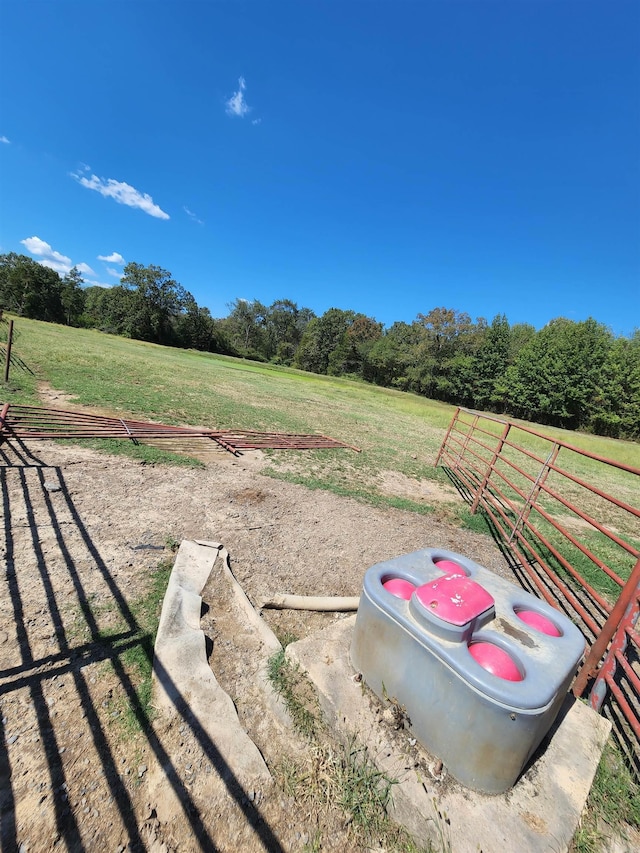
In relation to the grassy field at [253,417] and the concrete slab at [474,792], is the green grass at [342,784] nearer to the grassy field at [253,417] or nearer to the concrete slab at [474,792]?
the concrete slab at [474,792]

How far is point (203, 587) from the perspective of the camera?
9.88ft

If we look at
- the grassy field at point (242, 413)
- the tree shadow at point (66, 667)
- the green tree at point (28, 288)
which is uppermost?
the green tree at point (28, 288)

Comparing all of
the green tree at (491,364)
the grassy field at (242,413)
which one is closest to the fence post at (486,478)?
the grassy field at (242,413)

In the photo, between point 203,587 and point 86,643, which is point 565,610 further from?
point 86,643

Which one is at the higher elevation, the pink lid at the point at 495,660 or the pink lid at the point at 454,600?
the pink lid at the point at 454,600

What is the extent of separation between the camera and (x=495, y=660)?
1.70 m

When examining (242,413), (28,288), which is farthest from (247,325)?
(242,413)

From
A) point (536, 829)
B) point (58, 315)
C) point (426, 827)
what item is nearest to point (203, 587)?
point (426, 827)

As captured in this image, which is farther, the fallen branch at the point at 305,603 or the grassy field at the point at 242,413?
the grassy field at the point at 242,413

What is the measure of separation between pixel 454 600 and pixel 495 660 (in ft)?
1.04

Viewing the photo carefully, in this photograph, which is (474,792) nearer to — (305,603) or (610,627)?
(610,627)

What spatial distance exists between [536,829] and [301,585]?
217cm

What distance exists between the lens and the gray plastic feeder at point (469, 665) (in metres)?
1.56

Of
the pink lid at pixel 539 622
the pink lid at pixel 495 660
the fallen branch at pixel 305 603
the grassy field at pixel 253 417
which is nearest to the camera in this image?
the pink lid at pixel 495 660
